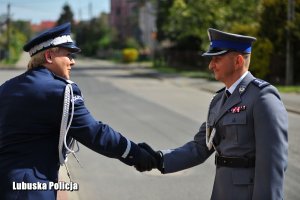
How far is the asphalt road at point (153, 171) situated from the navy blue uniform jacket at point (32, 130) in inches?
138

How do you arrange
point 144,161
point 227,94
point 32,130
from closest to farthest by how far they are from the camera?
1. point 32,130
2. point 227,94
3. point 144,161

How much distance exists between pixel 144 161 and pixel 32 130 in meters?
0.75

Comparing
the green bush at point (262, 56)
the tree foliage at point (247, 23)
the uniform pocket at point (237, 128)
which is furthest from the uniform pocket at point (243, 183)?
the green bush at point (262, 56)

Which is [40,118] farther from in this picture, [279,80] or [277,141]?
[279,80]

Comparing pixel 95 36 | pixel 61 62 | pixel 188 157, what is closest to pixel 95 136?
pixel 61 62

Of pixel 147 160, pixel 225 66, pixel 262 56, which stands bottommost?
pixel 262 56

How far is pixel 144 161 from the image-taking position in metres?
3.27

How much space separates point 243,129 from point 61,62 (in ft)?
3.55

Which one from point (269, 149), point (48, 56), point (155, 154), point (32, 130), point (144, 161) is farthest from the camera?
point (155, 154)

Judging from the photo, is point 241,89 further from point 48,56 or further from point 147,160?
point 48,56

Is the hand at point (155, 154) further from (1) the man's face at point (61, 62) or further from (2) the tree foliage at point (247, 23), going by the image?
(2) the tree foliage at point (247, 23)

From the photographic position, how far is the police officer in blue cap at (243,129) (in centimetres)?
277

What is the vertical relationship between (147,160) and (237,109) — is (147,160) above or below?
below

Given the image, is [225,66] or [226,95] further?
[226,95]
